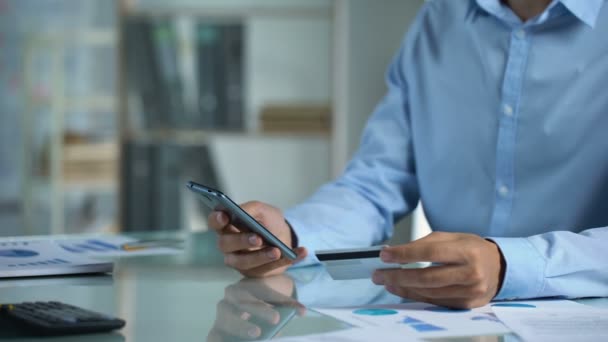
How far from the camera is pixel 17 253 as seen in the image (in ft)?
4.38

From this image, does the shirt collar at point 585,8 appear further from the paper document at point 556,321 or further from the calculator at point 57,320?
the calculator at point 57,320

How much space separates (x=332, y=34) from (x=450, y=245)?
310cm

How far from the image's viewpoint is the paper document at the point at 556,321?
78 centimetres

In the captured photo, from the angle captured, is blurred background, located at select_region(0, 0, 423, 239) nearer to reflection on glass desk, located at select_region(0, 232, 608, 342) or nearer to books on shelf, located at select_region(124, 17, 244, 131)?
books on shelf, located at select_region(124, 17, 244, 131)

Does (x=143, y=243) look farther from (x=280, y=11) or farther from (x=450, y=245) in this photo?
(x=280, y=11)

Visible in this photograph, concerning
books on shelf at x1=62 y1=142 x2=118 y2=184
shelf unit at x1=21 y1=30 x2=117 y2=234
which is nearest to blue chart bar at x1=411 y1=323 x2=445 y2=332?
books on shelf at x1=62 y1=142 x2=118 y2=184

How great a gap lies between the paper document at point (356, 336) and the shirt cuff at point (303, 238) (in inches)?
A: 20.9

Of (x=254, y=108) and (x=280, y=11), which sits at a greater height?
(x=280, y=11)

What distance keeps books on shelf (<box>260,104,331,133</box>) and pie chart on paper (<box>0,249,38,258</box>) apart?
2.68 meters

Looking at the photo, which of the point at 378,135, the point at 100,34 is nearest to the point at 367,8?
the point at 100,34

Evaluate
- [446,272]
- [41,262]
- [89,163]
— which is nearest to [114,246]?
[41,262]

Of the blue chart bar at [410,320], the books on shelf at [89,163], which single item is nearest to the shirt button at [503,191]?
the blue chart bar at [410,320]

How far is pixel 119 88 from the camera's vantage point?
3924 millimetres

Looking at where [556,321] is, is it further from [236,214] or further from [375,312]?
[236,214]
